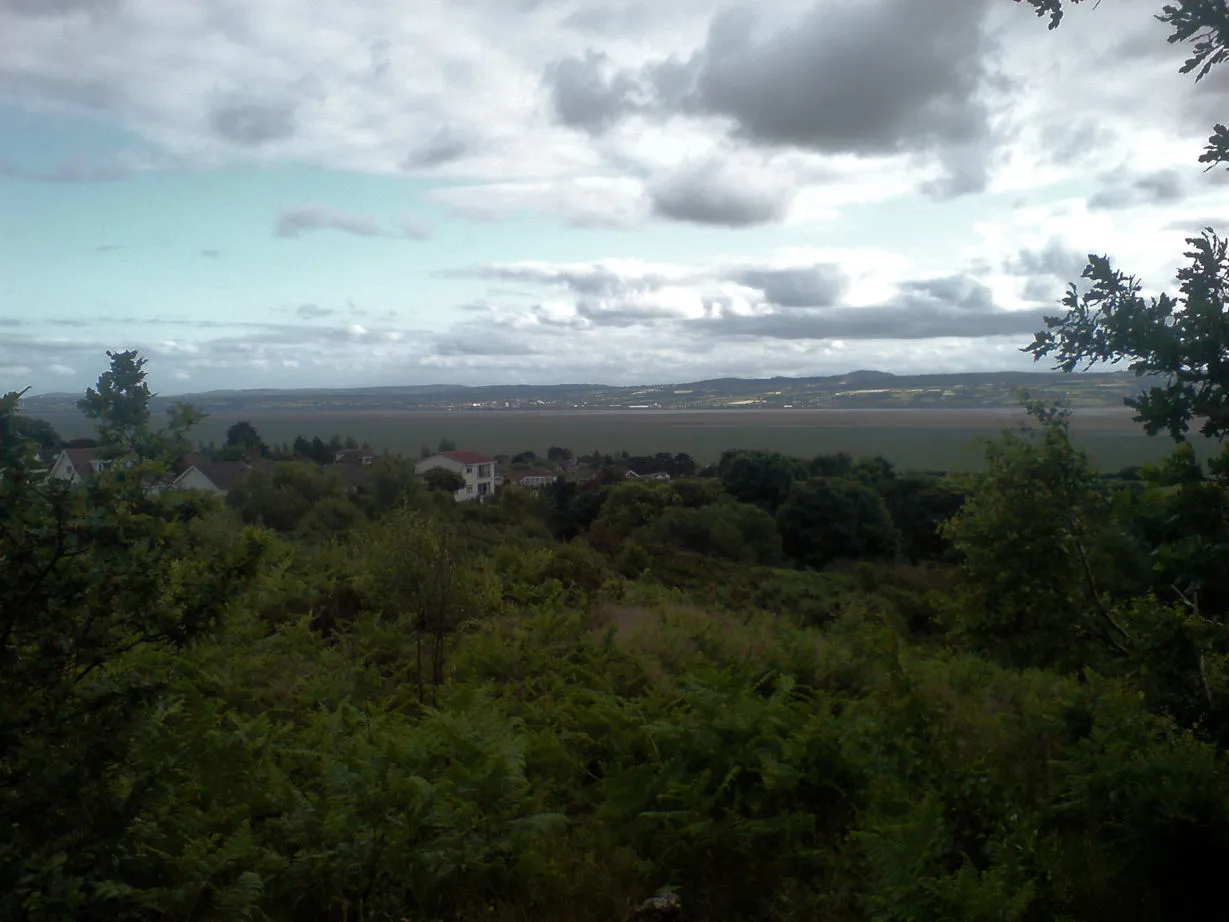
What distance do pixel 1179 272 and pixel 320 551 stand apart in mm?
15262

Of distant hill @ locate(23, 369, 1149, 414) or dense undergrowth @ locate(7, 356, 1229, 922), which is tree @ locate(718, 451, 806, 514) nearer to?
distant hill @ locate(23, 369, 1149, 414)

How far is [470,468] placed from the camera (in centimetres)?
3788

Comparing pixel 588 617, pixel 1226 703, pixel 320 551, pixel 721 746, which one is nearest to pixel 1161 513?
pixel 1226 703

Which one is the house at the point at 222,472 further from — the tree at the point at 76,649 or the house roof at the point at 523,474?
the house roof at the point at 523,474

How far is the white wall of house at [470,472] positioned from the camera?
3725 centimetres

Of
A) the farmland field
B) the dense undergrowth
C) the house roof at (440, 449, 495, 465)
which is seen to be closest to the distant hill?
Answer: the farmland field

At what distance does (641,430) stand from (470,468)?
2626 centimetres

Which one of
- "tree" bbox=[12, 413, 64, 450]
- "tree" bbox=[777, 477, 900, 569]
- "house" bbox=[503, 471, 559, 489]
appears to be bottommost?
"tree" bbox=[777, 477, 900, 569]

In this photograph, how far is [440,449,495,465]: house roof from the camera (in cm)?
3800

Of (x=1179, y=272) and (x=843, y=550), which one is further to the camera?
(x=843, y=550)

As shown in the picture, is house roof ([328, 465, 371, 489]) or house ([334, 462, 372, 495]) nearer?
house ([334, 462, 372, 495])

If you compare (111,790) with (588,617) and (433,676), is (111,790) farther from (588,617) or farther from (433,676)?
(588,617)

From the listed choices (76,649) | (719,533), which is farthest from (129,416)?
(719,533)

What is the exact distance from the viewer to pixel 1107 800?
4.91 m
